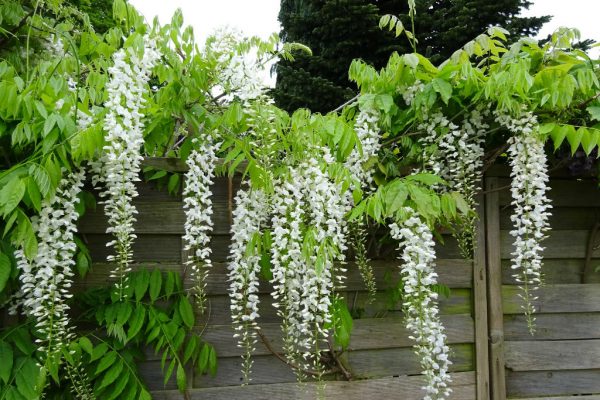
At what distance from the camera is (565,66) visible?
235cm

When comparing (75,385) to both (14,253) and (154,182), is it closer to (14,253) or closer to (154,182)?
(14,253)

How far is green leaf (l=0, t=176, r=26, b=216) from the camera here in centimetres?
183

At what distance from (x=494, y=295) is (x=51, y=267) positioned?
6.84ft

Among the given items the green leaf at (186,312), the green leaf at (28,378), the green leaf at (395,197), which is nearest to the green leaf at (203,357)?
the green leaf at (186,312)

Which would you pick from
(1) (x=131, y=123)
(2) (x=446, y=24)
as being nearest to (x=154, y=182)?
(1) (x=131, y=123)

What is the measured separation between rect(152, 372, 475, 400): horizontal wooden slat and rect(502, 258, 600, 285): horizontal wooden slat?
595 millimetres

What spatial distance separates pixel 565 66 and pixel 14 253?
8.06 feet

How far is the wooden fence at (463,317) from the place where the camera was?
7.93 feet

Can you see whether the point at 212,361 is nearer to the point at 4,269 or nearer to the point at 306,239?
the point at 306,239

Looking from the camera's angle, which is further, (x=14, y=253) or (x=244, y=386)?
(x=244, y=386)

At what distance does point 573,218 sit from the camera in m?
2.86

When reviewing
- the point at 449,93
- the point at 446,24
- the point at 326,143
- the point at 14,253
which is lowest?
the point at 14,253

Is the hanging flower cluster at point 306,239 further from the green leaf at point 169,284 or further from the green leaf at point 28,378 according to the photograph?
the green leaf at point 28,378

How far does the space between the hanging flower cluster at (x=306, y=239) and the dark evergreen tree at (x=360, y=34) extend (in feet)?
15.3
